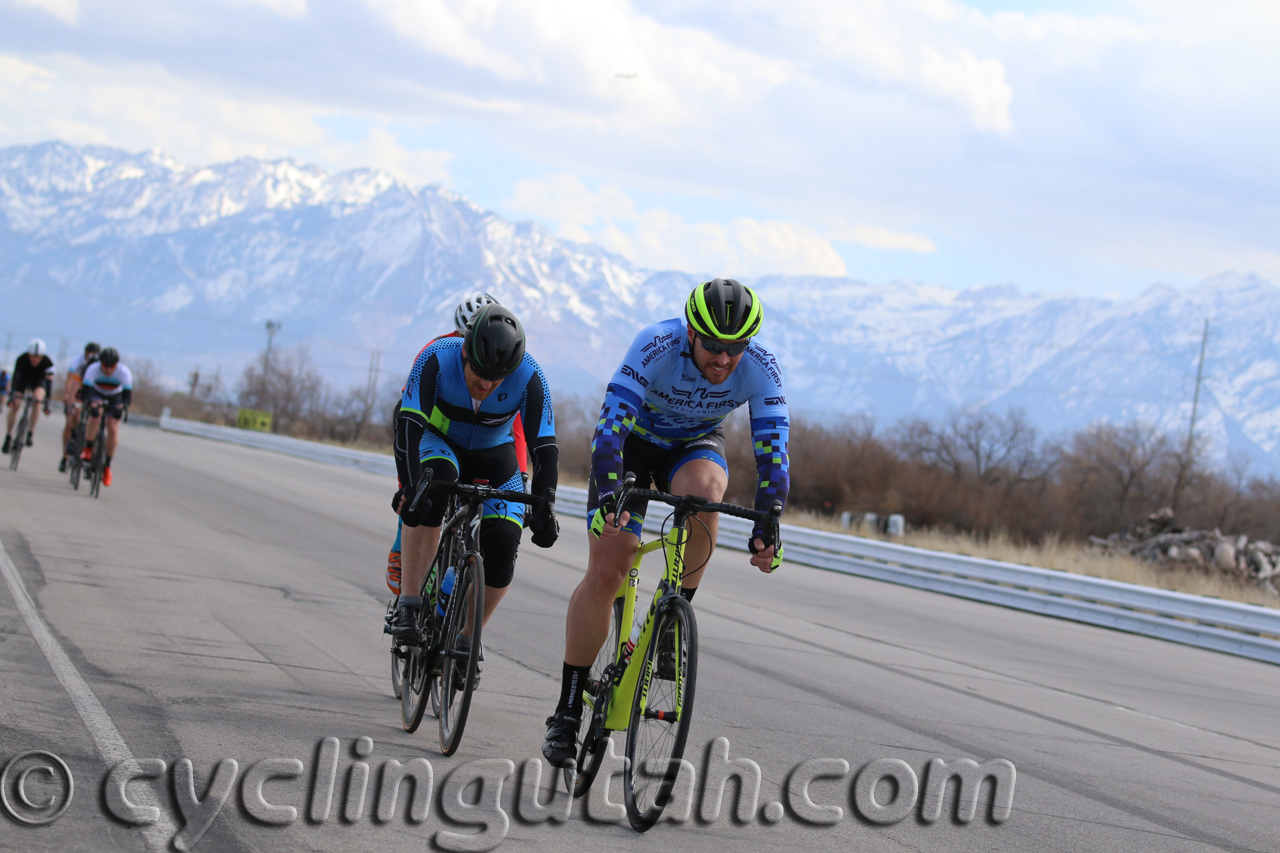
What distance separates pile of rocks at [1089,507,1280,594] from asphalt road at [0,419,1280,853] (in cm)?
992

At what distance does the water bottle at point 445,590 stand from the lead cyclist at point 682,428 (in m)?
0.81

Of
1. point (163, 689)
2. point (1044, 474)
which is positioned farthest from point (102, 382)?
point (1044, 474)

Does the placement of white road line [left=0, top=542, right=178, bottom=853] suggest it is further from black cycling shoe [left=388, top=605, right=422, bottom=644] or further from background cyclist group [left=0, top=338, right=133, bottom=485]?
background cyclist group [left=0, top=338, right=133, bottom=485]

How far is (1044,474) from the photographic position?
43.0 m

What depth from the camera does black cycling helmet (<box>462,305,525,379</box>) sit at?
18.6 ft

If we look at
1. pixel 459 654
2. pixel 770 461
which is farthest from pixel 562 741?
pixel 770 461

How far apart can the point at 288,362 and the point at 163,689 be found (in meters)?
103

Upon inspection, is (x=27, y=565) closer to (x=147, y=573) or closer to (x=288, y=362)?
(x=147, y=573)

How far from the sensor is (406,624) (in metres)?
6.28

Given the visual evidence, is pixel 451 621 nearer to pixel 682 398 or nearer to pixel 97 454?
pixel 682 398

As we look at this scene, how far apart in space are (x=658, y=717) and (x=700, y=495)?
3.44ft

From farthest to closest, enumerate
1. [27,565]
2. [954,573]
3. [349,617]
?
1. [954,573]
2. [27,565]
3. [349,617]

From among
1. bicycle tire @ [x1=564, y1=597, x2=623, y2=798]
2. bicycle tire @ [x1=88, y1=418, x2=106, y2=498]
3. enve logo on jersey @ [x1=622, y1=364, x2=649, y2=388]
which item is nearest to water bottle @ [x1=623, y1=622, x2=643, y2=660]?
bicycle tire @ [x1=564, y1=597, x2=623, y2=798]

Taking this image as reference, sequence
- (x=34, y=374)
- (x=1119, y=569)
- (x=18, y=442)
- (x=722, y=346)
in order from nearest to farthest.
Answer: (x=722, y=346)
(x=34, y=374)
(x=18, y=442)
(x=1119, y=569)
